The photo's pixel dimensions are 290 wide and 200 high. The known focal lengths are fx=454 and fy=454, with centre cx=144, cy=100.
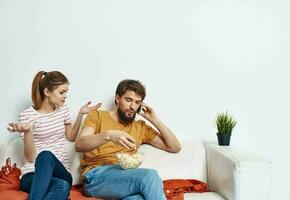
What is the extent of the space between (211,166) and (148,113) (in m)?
0.54

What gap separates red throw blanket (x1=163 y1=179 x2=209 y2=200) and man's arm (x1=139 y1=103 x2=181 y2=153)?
0.21 meters

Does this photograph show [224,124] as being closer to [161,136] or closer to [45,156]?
[161,136]

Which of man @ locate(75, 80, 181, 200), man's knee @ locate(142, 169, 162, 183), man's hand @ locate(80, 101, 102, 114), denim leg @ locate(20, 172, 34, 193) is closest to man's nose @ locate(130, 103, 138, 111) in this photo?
man @ locate(75, 80, 181, 200)

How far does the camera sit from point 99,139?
8.29 ft

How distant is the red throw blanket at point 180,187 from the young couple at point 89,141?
211 millimetres

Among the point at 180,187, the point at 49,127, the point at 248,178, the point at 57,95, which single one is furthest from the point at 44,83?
the point at 248,178

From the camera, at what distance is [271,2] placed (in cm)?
332

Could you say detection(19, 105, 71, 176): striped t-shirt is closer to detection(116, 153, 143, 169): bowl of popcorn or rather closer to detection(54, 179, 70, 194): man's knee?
detection(54, 179, 70, 194): man's knee

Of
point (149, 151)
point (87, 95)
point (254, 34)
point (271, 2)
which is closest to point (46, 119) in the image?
point (87, 95)

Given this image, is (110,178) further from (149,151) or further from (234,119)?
(234,119)

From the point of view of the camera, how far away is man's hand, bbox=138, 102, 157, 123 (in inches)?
113

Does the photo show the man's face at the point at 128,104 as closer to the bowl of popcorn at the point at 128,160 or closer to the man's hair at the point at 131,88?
the man's hair at the point at 131,88

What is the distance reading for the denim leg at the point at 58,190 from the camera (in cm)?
237

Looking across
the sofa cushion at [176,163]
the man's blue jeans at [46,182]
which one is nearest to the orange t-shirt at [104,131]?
the sofa cushion at [176,163]
